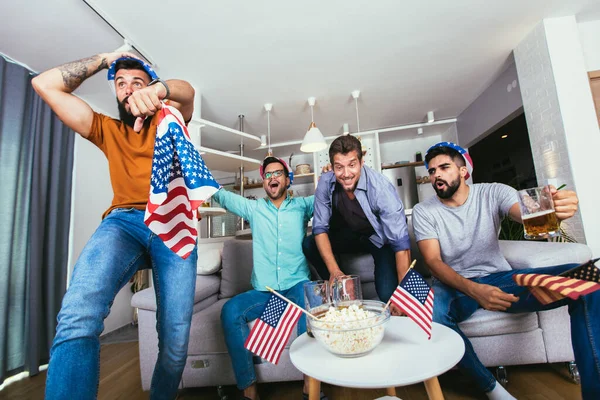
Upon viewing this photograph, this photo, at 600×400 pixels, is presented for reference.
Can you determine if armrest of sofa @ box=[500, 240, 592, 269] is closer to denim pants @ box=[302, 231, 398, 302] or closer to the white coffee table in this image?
denim pants @ box=[302, 231, 398, 302]

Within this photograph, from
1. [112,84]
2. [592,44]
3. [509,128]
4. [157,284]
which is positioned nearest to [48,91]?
[112,84]

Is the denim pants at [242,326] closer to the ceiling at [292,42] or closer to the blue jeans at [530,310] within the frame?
the blue jeans at [530,310]

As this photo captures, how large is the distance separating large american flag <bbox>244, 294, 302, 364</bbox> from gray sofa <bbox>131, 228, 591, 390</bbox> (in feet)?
2.09

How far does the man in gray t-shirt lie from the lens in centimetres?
125

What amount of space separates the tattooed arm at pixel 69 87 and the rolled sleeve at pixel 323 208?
3.81 ft

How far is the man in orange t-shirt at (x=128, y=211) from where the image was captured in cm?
87

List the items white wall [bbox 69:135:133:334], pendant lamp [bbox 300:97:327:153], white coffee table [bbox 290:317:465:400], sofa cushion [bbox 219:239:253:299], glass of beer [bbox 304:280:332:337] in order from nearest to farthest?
white coffee table [bbox 290:317:465:400]
glass of beer [bbox 304:280:332:337]
sofa cushion [bbox 219:239:253:299]
white wall [bbox 69:135:133:334]
pendant lamp [bbox 300:97:327:153]

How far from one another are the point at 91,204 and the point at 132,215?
274cm

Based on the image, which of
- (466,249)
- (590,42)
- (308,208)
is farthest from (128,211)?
(590,42)

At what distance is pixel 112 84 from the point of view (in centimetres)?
109

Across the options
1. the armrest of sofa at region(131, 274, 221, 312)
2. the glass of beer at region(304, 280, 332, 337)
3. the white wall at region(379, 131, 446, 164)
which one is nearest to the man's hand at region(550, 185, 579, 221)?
the glass of beer at region(304, 280, 332, 337)

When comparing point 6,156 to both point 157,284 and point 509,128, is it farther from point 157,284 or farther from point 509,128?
point 509,128

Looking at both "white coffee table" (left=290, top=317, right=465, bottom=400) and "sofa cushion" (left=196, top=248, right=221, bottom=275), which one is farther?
"sofa cushion" (left=196, top=248, right=221, bottom=275)

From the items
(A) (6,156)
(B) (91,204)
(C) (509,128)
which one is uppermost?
(C) (509,128)
